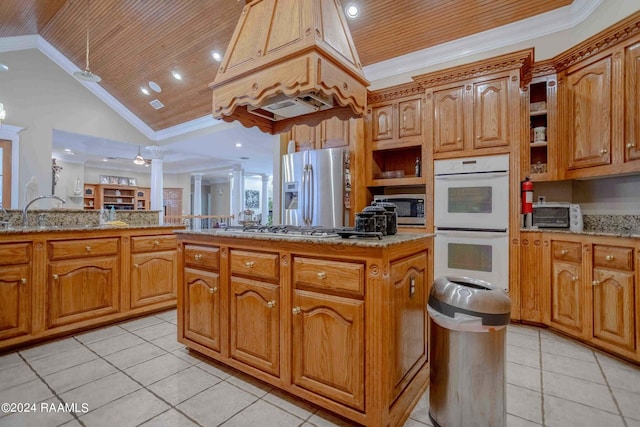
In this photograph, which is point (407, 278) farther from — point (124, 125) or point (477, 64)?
point (124, 125)

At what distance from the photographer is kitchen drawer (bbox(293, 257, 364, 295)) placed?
1.40 metres

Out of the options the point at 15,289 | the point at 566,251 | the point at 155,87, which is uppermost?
the point at 155,87

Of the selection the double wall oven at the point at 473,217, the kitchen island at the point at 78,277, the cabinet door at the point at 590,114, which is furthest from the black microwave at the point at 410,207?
the kitchen island at the point at 78,277

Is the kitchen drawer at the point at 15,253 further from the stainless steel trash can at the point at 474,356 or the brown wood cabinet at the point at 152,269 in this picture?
the stainless steel trash can at the point at 474,356

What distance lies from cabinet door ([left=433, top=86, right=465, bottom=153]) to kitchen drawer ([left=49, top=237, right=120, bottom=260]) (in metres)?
3.33

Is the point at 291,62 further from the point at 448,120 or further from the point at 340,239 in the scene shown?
the point at 448,120

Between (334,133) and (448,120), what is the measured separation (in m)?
1.39

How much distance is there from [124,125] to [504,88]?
6672 millimetres

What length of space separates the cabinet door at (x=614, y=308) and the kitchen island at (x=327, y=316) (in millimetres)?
1472

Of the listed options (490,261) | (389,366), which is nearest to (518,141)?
(490,261)

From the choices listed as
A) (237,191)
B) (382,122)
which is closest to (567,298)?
(382,122)

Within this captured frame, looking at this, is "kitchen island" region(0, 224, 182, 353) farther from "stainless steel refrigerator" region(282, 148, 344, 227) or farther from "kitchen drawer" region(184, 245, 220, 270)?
"stainless steel refrigerator" region(282, 148, 344, 227)

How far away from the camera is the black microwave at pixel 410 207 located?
136 inches

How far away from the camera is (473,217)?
9.74ft
